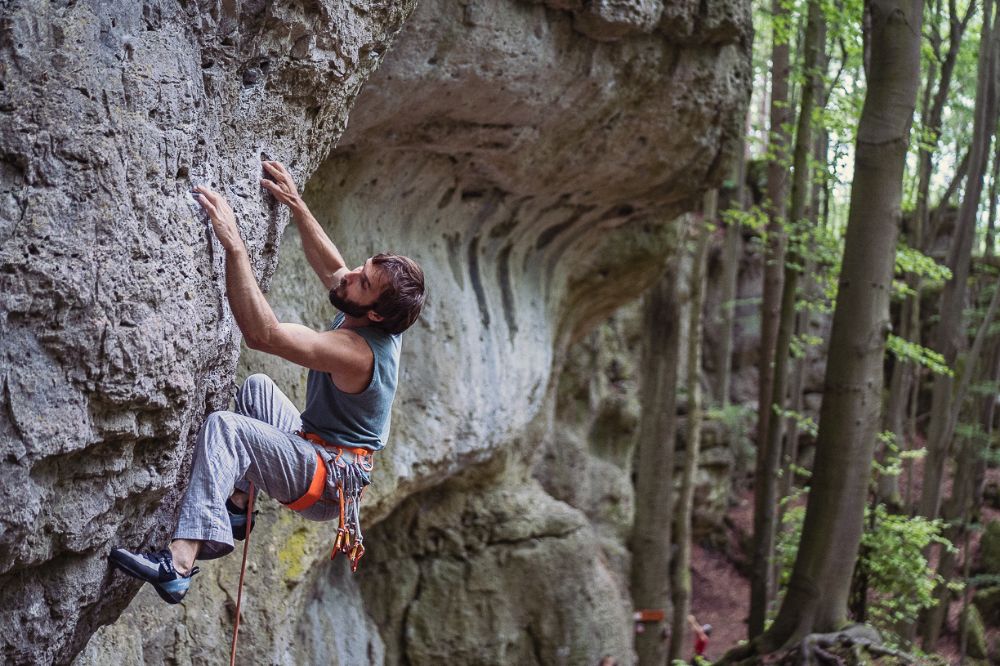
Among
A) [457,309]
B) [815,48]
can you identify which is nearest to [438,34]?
[457,309]

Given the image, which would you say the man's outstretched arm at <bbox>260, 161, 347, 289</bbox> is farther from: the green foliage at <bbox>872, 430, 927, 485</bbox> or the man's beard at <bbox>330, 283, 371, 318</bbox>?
the green foliage at <bbox>872, 430, 927, 485</bbox>

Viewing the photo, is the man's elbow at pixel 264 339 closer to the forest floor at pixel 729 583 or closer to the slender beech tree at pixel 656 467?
the slender beech tree at pixel 656 467

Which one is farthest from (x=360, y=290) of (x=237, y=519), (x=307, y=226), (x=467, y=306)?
(x=467, y=306)

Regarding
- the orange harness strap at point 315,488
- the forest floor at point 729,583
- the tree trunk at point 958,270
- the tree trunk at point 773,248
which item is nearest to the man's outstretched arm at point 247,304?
the orange harness strap at point 315,488

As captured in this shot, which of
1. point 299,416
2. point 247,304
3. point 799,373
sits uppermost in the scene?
point 799,373

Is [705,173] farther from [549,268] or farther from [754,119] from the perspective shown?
[754,119]

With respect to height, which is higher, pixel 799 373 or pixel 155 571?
pixel 799 373

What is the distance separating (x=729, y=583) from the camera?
20.4m

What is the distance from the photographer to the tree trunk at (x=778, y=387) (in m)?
11.2

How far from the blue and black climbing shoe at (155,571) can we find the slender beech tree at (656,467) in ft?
28.7

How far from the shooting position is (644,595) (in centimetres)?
1222

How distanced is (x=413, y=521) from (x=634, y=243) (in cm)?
364

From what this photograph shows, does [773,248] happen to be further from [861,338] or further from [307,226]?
[307,226]

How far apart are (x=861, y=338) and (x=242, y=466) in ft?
18.5
